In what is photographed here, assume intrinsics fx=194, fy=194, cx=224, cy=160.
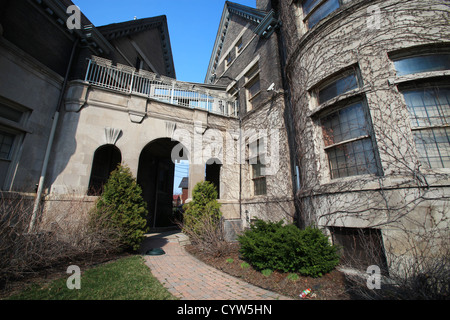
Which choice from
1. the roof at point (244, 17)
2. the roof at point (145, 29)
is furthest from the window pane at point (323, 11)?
the roof at point (145, 29)

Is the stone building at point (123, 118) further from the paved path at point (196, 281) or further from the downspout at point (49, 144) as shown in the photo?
the paved path at point (196, 281)

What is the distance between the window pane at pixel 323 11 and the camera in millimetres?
5938

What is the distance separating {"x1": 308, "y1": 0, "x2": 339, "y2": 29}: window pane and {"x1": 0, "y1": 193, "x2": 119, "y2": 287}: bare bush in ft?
30.4

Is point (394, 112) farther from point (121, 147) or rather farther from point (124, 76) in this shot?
point (124, 76)

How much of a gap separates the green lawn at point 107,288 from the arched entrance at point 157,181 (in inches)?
272

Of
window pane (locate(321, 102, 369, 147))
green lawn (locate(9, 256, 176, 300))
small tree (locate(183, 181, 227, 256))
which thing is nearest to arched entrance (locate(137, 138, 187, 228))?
small tree (locate(183, 181, 227, 256))

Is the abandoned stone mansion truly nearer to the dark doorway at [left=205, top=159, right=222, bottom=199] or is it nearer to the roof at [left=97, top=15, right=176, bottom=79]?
the roof at [left=97, top=15, right=176, bottom=79]

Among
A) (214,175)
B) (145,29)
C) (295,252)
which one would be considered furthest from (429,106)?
(145,29)

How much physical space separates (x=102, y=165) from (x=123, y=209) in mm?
4725

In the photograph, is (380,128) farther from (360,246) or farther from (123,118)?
(123,118)

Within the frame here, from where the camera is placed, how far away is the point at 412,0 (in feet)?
14.6

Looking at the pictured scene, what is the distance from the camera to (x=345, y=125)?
5168mm
